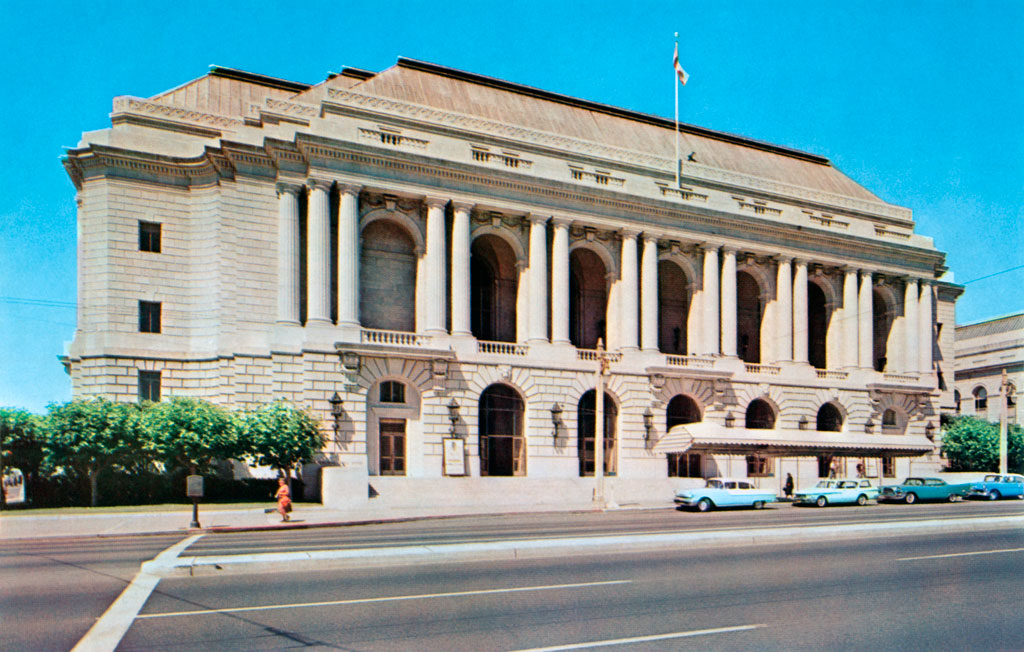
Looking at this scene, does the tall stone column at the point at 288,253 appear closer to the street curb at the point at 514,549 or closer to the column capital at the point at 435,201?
the column capital at the point at 435,201

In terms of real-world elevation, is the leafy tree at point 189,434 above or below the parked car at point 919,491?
above

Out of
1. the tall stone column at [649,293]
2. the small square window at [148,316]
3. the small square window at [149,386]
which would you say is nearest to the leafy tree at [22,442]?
the small square window at [149,386]

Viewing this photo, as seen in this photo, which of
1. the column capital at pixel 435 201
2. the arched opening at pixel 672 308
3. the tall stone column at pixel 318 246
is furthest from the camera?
the arched opening at pixel 672 308

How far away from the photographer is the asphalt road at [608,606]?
33.5 ft

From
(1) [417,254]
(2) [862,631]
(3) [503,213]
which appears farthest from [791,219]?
(2) [862,631]

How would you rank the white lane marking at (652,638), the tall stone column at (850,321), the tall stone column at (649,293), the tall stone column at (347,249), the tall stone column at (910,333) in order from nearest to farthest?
the white lane marking at (652,638) < the tall stone column at (347,249) < the tall stone column at (649,293) < the tall stone column at (850,321) < the tall stone column at (910,333)

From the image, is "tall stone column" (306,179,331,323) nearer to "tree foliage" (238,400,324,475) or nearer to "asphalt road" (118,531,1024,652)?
"tree foliage" (238,400,324,475)

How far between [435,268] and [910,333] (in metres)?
35.8

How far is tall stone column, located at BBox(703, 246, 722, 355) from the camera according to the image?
52.0 metres

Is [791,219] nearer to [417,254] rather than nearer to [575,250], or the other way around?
[575,250]

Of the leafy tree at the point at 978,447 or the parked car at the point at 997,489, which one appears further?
the leafy tree at the point at 978,447

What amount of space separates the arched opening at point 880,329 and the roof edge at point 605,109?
1373 centimetres

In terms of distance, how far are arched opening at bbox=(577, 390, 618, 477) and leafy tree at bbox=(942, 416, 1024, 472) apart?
27.1 metres

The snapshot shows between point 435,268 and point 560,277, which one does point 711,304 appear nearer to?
point 560,277
